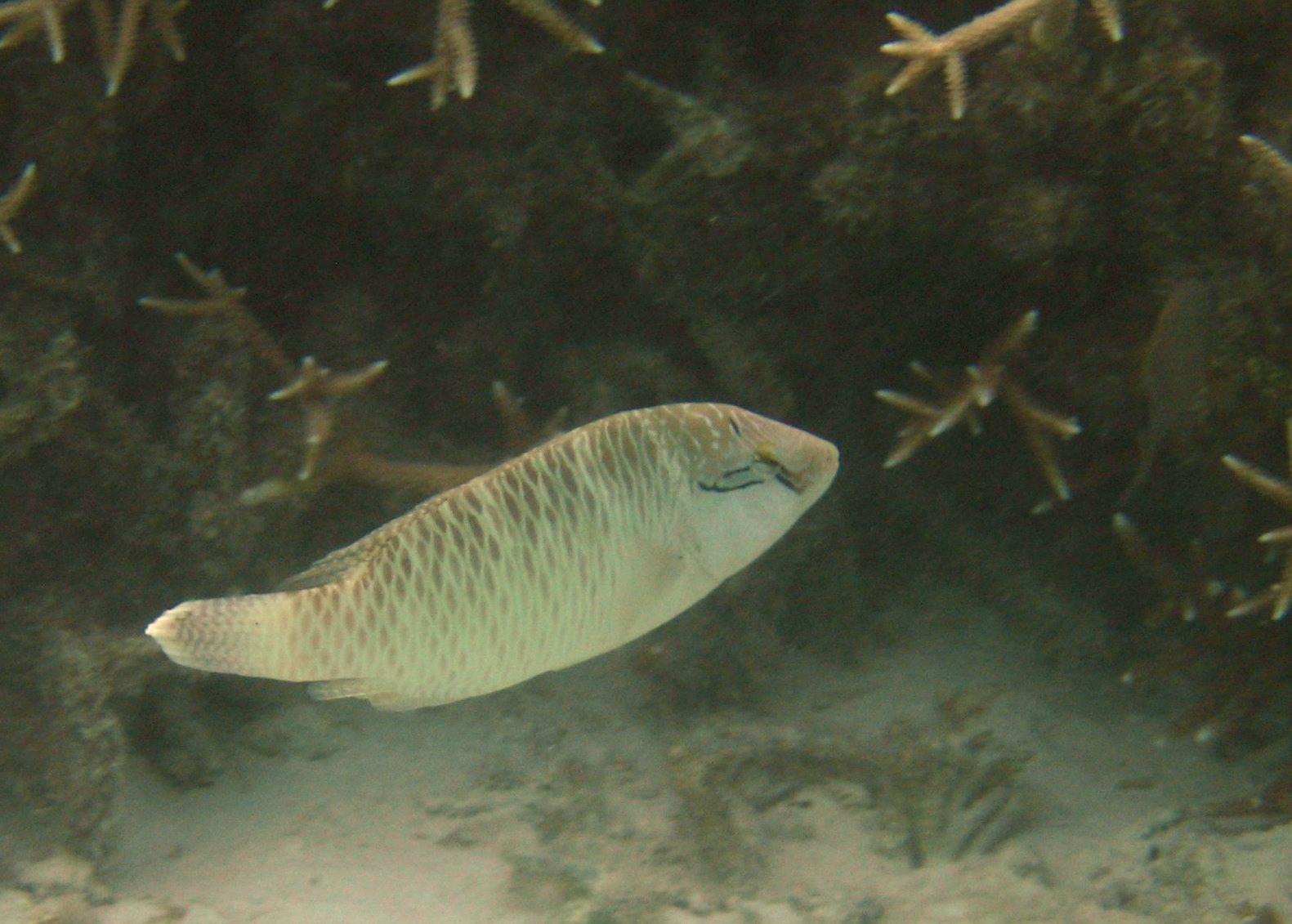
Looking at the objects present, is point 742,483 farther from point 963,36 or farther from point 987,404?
point 987,404

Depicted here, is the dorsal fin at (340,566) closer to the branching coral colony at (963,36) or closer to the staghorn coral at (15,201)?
the staghorn coral at (15,201)

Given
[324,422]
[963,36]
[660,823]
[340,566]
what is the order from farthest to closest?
[660,823], [324,422], [963,36], [340,566]

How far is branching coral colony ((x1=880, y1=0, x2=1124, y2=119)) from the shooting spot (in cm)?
285

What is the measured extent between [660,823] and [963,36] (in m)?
3.02

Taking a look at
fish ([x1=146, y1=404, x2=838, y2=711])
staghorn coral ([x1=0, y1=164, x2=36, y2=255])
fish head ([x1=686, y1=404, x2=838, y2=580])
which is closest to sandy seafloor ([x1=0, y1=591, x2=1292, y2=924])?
fish ([x1=146, y1=404, x2=838, y2=711])

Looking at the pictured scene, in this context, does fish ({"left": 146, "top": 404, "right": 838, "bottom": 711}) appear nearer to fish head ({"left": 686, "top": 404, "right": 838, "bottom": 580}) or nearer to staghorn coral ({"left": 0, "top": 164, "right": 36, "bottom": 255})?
fish head ({"left": 686, "top": 404, "right": 838, "bottom": 580})

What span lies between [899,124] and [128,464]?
10.1ft

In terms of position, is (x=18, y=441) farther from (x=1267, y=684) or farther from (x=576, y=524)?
(x=1267, y=684)

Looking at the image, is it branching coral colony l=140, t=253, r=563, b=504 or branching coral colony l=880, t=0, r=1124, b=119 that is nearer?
branching coral colony l=880, t=0, r=1124, b=119

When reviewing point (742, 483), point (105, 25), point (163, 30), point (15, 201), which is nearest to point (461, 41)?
point (163, 30)

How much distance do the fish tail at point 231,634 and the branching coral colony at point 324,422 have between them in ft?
4.25

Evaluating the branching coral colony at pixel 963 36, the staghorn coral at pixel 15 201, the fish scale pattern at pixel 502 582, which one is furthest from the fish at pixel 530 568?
the staghorn coral at pixel 15 201

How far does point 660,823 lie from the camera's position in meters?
3.61

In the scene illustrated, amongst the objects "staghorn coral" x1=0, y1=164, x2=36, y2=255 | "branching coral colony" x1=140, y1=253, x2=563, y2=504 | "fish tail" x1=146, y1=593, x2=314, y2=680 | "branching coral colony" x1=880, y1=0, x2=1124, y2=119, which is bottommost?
"fish tail" x1=146, y1=593, x2=314, y2=680
